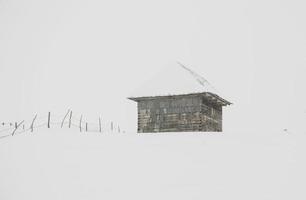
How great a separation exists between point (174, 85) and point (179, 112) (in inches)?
83.7

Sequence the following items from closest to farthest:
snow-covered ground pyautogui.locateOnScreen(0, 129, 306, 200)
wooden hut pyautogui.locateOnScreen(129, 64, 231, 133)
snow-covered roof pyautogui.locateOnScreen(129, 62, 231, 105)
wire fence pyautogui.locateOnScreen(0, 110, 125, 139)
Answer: snow-covered ground pyautogui.locateOnScreen(0, 129, 306, 200) → wooden hut pyautogui.locateOnScreen(129, 64, 231, 133) → snow-covered roof pyautogui.locateOnScreen(129, 62, 231, 105) → wire fence pyautogui.locateOnScreen(0, 110, 125, 139)

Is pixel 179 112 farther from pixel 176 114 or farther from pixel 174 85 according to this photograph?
pixel 174 85

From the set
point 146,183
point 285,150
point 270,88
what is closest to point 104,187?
point 146,183

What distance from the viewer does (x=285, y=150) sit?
80.8ft

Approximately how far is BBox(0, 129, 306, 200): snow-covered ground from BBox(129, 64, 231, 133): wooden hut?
3.62 m

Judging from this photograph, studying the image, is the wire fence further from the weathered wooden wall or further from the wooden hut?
the wooden hut

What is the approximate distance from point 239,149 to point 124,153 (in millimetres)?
5891

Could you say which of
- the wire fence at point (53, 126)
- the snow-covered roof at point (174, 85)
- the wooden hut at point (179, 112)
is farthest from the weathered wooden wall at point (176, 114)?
the wire fence at point (53, 126)

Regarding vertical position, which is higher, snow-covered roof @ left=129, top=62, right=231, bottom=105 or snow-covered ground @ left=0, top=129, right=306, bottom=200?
snow-covered roof @ left=129, top=62, right=231, bottom=105

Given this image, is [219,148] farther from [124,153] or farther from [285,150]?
[124,153]

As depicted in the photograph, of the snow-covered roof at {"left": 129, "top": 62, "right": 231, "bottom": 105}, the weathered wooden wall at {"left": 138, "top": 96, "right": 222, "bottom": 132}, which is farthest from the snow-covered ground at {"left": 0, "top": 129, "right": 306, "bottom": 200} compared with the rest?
the snow-covered roof at {"left": 129, "top": 62, "right": 231, "bottom": 105}

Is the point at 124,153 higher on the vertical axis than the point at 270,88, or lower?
lower

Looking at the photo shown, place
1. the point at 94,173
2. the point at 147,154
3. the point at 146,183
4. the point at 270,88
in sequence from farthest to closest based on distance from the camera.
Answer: the point at 270,88
the point at 147,154
the point at 94,173
the point at 146,183

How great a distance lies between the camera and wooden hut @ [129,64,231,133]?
32609 millimetres
